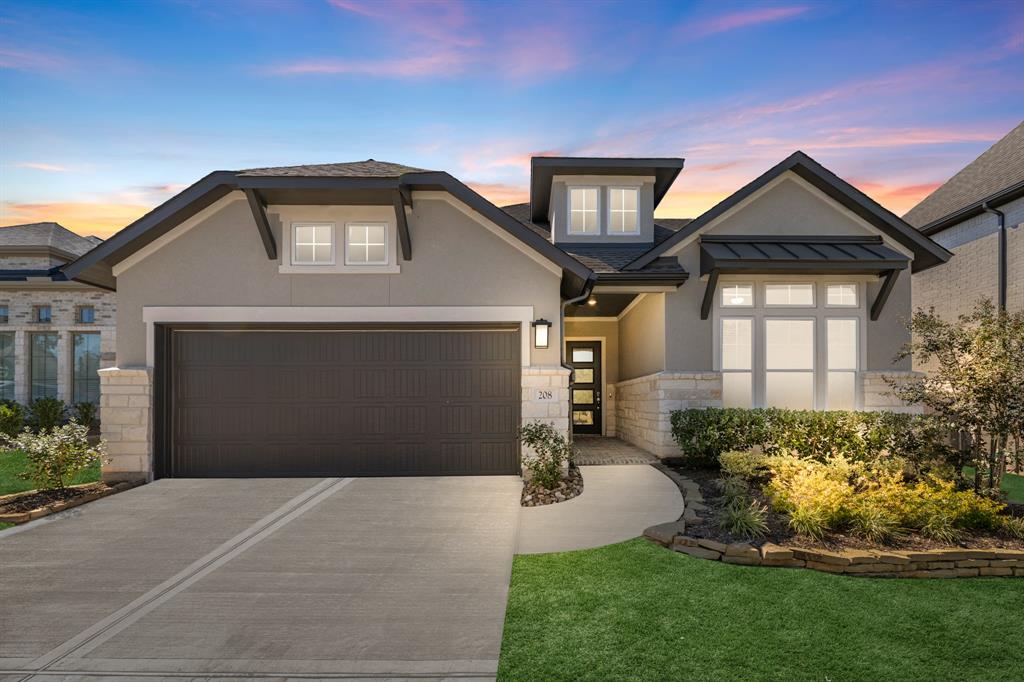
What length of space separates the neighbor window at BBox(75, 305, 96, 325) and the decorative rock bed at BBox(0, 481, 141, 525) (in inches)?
351

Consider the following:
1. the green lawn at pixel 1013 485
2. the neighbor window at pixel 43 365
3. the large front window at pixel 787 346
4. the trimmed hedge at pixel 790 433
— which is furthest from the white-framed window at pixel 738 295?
the neighbor window at pixel 43 365

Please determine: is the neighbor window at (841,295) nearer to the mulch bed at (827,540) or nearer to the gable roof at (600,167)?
the gable roof at (600,167)

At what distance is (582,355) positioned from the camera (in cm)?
1579

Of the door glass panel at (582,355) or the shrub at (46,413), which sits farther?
the door glass panel at (582,355)

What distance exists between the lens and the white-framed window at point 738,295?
11406 millimetres

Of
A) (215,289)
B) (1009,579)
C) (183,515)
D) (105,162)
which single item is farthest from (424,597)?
(105,162)

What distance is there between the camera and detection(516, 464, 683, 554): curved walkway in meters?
6.29

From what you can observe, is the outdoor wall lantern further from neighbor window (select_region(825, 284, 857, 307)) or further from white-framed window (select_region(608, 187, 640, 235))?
neighbor window (select_region(825, 284, 857, 307))

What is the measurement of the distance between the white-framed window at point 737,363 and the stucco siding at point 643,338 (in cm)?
125

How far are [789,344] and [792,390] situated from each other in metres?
0.93

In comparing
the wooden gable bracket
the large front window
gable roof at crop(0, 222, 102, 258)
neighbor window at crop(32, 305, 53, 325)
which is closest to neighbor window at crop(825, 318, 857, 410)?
the large front window

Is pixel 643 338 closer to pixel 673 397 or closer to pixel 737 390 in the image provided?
pixel 673 397

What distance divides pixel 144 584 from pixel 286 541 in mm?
1488

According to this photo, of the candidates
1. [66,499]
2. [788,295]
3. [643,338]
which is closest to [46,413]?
[66,499]
